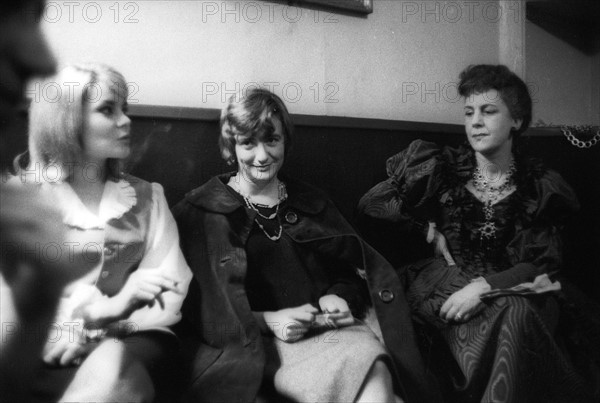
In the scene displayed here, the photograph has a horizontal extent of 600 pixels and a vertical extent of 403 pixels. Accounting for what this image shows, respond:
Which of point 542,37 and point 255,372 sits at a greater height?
point 542,37

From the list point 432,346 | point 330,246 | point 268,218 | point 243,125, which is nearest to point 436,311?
point 432,346

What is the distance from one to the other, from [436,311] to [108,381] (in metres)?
0.63

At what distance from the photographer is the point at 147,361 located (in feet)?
3.09

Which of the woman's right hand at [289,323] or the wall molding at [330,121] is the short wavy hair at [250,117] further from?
the woman's right hand at [289,323]

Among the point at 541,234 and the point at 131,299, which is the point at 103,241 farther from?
the point at 541,234

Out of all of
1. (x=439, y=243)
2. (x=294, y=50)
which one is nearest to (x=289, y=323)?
Answer: (x=439, y=243)

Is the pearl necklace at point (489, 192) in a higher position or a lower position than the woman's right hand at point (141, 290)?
higher

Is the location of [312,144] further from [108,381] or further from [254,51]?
[108,381]

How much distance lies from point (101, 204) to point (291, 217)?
33 centimetres

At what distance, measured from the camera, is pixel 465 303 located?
121cm

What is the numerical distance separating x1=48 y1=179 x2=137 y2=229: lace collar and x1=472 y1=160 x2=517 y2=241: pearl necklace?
68 centimetres

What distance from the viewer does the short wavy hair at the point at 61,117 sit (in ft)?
3.09

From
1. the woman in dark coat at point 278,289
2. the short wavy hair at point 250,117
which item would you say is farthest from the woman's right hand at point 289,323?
the short wavy hair at point 250,117

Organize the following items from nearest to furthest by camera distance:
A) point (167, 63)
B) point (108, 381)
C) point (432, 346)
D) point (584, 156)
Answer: point (108, 381), point (167, 63), point (432, 346), point (584, 156)
